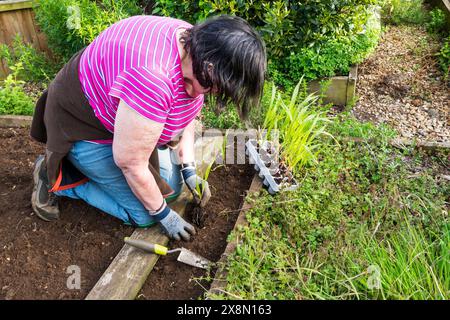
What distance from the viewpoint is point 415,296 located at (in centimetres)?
186

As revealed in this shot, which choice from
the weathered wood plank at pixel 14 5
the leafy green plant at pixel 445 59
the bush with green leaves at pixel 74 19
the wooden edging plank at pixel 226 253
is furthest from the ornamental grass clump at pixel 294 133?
the weathered wood plank at pixel 14 5

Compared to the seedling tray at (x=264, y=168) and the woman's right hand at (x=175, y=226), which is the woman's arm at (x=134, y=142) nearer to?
the woman's right hand at (x=175, y=226)

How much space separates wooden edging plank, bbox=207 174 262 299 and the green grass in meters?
0.04

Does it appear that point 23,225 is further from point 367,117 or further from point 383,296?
point 367,117

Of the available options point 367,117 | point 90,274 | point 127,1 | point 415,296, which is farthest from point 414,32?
point 90,274

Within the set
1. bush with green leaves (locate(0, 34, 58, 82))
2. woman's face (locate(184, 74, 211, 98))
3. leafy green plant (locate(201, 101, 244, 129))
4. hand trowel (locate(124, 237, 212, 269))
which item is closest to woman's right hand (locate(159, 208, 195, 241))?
hand trowel (locate(124, 237, 212, 269))

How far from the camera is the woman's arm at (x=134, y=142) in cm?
172

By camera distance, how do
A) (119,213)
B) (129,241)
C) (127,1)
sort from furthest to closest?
(127,1) → (119,213) → (129,241)

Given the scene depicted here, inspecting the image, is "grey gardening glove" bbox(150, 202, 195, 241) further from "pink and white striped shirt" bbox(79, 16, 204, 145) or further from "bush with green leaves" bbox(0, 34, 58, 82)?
"bush with green leaves" bbox(0, 34, 58, 82)

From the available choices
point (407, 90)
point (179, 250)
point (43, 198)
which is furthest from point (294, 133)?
point (407, 90)

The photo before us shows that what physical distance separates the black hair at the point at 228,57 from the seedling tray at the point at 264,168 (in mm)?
883

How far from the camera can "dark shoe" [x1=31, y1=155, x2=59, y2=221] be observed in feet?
7.70
